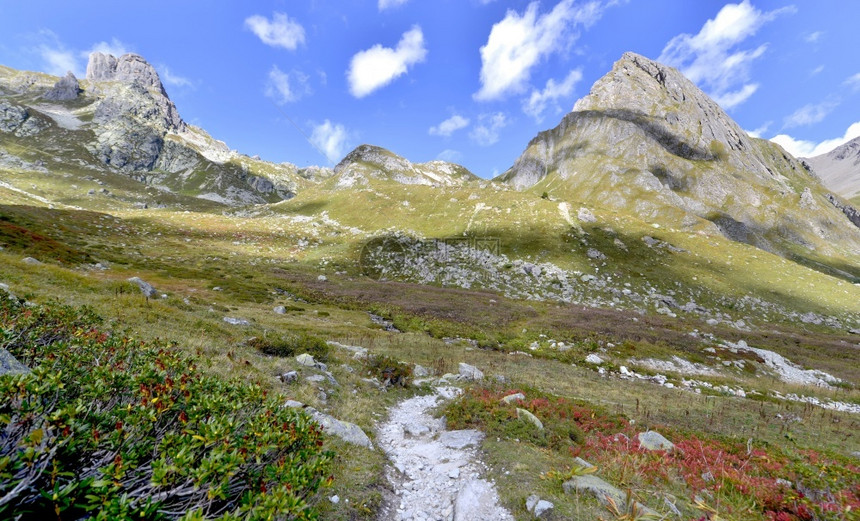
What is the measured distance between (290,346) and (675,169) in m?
161

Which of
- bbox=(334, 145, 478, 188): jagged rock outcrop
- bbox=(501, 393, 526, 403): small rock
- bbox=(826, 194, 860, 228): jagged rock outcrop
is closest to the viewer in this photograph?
bbox=(501, 393, 526, 403): small rock

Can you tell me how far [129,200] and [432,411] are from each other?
7770 inches

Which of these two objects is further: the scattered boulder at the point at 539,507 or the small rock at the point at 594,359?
the small rock at the point at 594,359

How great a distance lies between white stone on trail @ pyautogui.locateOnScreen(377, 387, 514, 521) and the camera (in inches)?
289

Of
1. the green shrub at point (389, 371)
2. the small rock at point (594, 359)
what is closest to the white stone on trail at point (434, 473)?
the green shrub at point (389, 371)

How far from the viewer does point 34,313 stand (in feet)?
28.9

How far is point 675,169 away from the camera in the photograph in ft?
439

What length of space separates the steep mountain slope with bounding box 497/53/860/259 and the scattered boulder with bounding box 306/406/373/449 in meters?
109

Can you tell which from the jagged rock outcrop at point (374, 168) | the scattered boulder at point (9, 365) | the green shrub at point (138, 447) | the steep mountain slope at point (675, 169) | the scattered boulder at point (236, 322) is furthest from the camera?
the jagged rock outcrop at point (374, 168)

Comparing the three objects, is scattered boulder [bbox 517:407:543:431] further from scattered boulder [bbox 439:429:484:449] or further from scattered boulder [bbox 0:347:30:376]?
scattered boulder [bbox 0:347:30:376]

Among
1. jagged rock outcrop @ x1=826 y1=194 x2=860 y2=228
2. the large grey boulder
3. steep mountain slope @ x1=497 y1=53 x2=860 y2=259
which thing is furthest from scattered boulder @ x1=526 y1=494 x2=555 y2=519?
jagged rock outcrop @ x1=826 y1=194 x2=860 y2=228

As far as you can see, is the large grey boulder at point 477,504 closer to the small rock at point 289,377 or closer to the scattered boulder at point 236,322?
Result: the small rock at point 289,377

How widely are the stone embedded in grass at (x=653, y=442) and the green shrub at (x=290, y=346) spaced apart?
13.7 meters

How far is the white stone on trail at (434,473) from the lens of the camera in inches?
289
